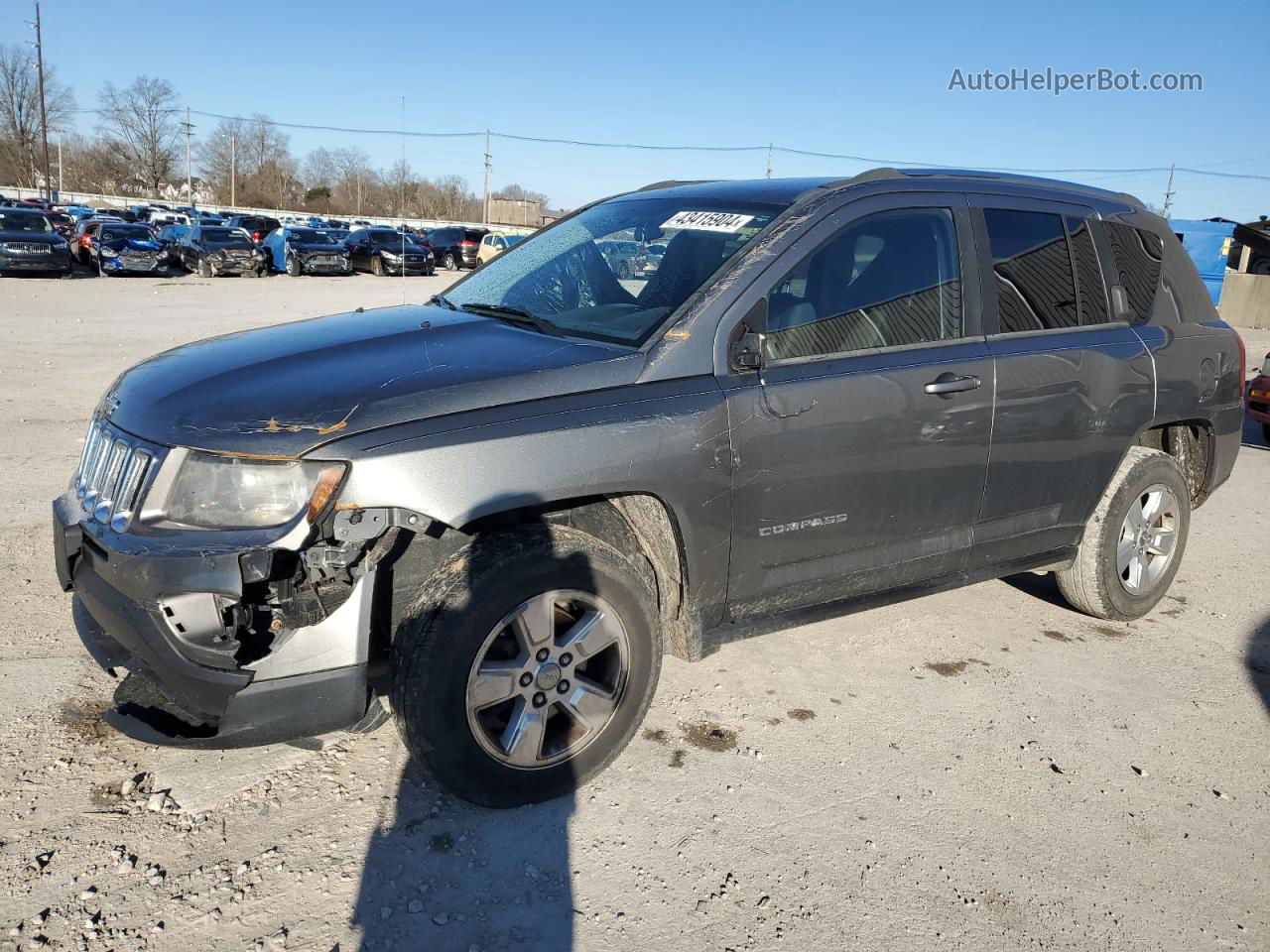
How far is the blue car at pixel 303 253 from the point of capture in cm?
2969

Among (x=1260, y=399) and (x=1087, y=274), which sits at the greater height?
(x=1087, y=274)

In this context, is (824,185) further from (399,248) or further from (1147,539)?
(399,248)

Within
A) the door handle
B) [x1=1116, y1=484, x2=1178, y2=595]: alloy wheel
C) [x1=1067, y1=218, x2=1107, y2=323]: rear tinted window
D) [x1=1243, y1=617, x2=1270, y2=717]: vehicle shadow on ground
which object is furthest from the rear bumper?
the door handle

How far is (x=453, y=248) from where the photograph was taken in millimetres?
37531

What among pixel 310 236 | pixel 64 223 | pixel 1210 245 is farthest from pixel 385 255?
pixel 1210 245

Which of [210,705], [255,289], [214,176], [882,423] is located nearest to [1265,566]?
[882,423]

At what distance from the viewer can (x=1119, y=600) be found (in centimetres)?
469

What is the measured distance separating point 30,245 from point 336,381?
2612cm

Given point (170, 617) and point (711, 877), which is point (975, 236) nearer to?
point (711, 877)

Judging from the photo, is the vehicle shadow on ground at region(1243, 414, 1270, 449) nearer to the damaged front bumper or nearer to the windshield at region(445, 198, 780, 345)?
the windshield at region(445, 198, 780, 345)

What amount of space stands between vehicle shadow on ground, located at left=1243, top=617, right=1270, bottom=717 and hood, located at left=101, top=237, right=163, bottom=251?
1134 inches

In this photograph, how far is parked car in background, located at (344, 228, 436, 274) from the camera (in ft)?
106

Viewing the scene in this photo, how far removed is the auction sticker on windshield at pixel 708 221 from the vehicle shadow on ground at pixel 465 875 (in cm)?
144

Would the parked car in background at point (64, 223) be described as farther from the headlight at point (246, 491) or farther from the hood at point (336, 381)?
the headlight at point (246, 491)
